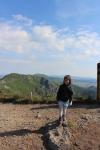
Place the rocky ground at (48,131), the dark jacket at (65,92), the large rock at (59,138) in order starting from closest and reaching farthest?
the large rock at (59,138), the rocky ground at (48,131), the dark jacket at (65,92)

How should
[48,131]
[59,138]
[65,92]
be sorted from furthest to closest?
[65,92], [48,131], [59,138]

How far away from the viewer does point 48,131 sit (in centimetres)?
1143

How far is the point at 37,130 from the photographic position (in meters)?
11.8

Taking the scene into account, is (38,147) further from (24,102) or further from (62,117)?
(24,102)

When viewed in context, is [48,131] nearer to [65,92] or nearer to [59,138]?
[59,138]

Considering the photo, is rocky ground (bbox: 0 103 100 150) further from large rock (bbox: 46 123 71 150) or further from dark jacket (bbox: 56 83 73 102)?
dark jacket (bbox: 56 83 73 102)

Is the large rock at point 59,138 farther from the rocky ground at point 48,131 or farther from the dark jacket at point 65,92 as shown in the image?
the dark jacket at point 65,92

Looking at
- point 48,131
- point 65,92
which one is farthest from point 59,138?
point 65,92

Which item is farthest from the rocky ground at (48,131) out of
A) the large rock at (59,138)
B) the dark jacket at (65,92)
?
the dark jacket at (65,92)

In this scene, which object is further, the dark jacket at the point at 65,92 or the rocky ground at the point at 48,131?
the dark jacket at the point at 65,92

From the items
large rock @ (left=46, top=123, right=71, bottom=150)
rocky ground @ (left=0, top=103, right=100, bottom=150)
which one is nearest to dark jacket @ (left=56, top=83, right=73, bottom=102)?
rocky ground @ (left=0, top=103, right=100, bottom=150)

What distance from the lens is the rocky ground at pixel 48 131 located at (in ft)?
35.2

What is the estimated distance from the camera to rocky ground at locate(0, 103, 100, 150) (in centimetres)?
1073

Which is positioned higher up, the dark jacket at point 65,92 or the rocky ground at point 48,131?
the dark jacket at point 65,92
